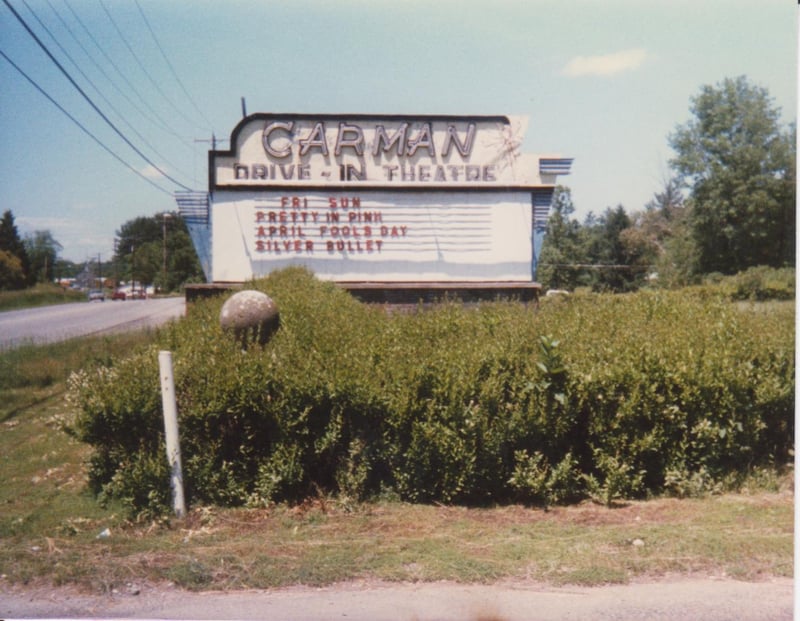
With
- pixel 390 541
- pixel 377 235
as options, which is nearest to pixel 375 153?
pixel 377 235

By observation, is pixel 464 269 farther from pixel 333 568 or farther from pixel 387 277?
pixel 333 568

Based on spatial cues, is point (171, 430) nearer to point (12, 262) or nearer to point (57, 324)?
point (12, 262)

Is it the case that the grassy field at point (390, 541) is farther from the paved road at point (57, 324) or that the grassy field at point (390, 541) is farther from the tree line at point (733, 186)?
the paved road at point (57, 324)

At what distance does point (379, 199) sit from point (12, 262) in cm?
1799

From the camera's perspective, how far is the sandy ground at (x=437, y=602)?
4.13m

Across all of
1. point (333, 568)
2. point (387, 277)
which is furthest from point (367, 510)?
point (387, 277)

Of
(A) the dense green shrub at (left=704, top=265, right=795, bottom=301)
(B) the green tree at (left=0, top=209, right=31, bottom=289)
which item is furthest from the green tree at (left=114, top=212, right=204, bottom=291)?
(A) the dense green shrub at (left=704, top=265, right=795, bottom=301)

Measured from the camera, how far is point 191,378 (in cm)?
624

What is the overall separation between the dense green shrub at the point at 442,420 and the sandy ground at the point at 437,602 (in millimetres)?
1554

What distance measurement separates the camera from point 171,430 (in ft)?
19.4

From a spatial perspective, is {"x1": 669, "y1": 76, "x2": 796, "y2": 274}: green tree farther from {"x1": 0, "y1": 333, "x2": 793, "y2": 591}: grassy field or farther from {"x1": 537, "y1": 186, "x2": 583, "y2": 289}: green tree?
{"x1": 537, "y1": 186, "x2": 583, "y2": 289}: green tree

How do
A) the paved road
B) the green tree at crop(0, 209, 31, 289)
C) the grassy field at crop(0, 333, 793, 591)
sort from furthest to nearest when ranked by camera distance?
the paved road
the green tree at crop(0, 209, 31, 289)
the grassy field at crop(0, 333, 793, 591)

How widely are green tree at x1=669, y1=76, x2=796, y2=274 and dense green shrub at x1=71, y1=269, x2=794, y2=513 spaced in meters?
10.7

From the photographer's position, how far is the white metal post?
5.88 meters
